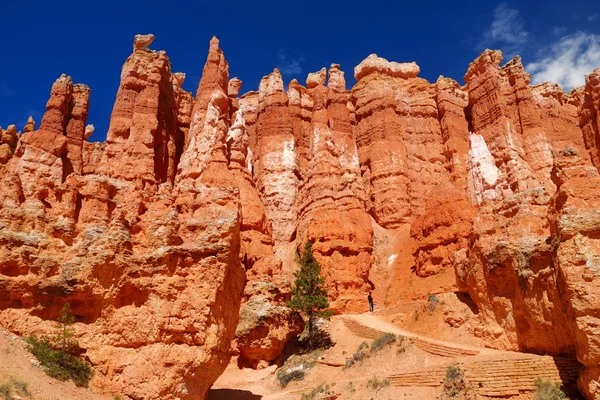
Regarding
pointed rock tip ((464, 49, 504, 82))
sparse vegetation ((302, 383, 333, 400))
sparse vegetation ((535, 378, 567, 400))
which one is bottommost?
sparse vegetation ((302, 383, 333, 400))

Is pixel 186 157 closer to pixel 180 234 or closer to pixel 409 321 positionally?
pixel 409 321

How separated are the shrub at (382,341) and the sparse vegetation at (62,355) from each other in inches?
578

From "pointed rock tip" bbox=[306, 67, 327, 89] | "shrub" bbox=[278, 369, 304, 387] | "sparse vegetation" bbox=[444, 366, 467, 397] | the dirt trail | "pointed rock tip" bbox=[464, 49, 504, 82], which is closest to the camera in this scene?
"sparse vegetation" bbox=[444, 366, 467, 397]

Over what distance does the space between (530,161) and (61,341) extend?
46327 mm

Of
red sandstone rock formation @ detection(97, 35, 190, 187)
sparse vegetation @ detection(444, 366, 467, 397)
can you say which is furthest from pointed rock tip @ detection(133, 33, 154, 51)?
sparse vegetation @ detection(444, 366, 467, 397)

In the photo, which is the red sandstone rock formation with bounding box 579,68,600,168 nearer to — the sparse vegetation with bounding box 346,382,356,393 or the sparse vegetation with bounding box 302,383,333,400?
the sparse vegetation with bounding box 346,382,356,393

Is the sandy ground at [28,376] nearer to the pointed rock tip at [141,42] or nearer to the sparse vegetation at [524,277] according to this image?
the sparse vegetation at [524,277]

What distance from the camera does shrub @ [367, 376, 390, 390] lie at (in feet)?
65.0

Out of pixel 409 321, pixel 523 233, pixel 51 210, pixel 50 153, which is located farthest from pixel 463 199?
pixel 50 153

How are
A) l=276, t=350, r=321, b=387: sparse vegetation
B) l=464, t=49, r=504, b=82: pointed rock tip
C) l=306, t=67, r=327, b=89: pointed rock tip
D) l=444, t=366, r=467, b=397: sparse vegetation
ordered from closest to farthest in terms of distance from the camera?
l=444, t=366, r=467, b=397: sparse vegetation < l=276, t=350, r=321, b=387: sparse vegetation < l=464, t=49, r=504, b=82: pointed rock tip < l=306, t=67, r=327, b=89: pointed rock tip

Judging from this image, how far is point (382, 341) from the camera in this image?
23.7m

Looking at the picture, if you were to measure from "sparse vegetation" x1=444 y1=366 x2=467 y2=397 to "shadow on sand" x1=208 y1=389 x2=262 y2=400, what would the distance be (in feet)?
27.2

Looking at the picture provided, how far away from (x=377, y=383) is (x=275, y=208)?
2941cm

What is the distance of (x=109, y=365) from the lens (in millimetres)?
12281
